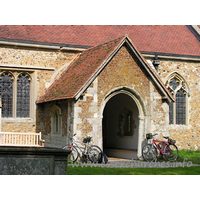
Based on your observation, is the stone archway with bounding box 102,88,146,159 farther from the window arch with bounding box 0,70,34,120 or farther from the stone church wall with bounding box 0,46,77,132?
the window arch with bounding box 0,70,34,120

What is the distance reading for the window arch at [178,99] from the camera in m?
21.0

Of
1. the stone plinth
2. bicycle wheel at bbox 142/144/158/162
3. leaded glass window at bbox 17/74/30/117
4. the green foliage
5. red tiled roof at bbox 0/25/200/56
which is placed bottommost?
the green foliage

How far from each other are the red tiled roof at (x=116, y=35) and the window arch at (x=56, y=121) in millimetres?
4208

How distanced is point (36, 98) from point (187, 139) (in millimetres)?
9296

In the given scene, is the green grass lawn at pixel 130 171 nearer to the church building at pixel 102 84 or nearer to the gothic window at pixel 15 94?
the church building at pixel 102 84

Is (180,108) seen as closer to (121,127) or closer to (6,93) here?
(121,127)

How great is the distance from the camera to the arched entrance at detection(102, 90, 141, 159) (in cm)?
1764

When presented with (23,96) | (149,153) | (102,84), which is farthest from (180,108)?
(23,96)

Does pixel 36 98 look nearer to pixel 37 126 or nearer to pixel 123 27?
pixel 37 126

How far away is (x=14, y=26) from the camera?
19078 millimetres

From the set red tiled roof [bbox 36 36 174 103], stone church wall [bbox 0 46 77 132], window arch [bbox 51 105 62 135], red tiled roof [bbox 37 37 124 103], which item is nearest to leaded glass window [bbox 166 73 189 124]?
red tiled roof [bbox 36 36 174 103]

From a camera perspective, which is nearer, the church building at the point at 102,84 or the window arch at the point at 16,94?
the church building at the point at 102,84

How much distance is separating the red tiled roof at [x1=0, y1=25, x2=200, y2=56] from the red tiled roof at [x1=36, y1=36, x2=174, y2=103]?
90.2 inches

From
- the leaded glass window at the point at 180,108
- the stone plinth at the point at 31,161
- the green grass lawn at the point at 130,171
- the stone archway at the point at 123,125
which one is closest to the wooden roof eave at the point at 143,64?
the stone archway at the point at 123,125
